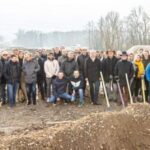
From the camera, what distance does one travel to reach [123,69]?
15.6 m

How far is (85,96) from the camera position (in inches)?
662

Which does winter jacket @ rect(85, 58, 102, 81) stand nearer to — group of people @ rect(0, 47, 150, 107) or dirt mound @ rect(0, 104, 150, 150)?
group of people @ rect(0, 47, 150, 107)

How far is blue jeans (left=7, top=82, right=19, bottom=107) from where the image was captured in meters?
15.5

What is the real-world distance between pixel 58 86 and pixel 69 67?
2.56ft

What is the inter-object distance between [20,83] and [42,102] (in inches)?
41.6

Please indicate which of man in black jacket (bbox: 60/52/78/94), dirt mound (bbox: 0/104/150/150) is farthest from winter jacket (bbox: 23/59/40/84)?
dirt mound (bbox: 0/104/150/150)

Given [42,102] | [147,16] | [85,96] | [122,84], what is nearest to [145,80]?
[122,84]

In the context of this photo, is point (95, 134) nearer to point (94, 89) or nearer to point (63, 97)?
point (63, 97)

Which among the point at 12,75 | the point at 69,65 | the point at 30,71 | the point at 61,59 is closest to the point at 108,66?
the point at 69,65

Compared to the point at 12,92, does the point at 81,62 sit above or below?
above

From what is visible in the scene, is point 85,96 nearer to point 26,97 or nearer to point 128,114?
point 26,97

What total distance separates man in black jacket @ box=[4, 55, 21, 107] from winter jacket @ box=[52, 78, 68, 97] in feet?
4.29

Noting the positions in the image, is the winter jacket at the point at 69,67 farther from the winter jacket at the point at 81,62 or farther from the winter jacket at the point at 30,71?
the winter jacket at the point at 30,71

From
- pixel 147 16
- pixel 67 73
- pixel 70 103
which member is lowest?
pixel 70 103
